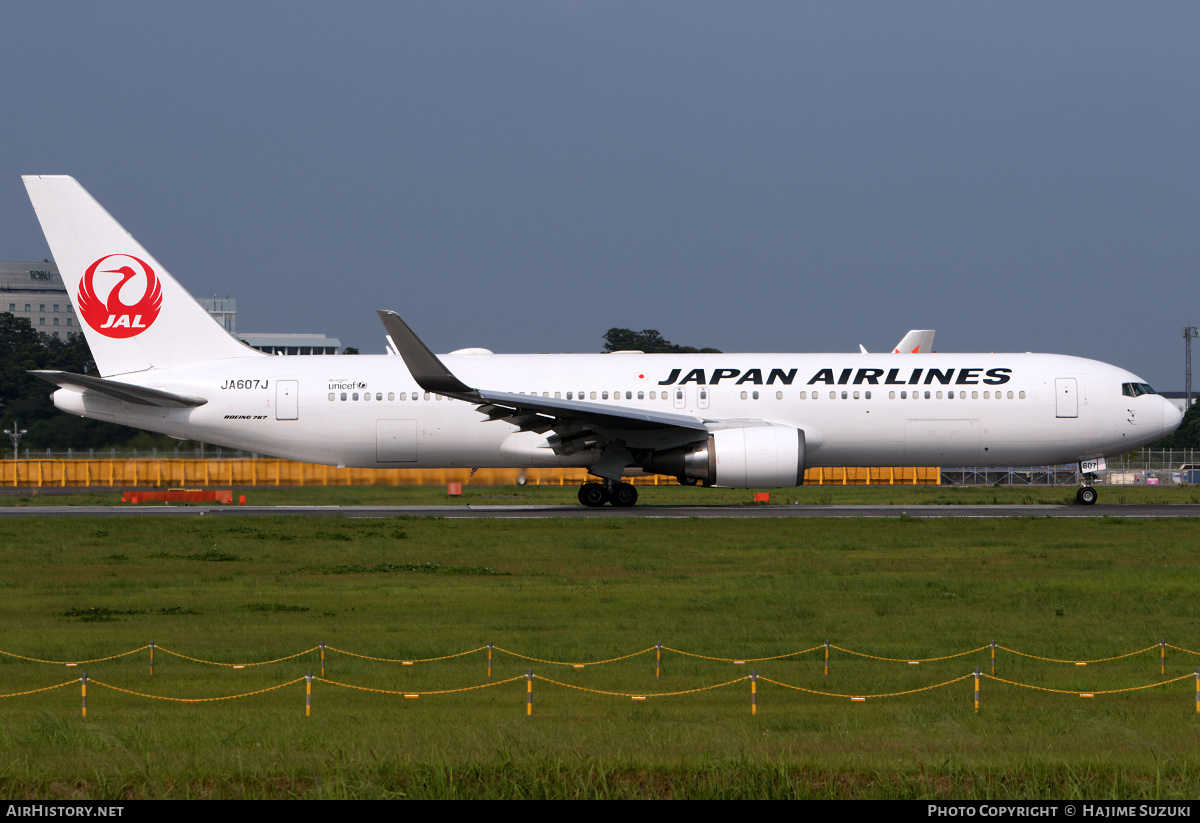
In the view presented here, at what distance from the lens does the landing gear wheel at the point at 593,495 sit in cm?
3347

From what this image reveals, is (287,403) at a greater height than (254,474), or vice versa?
(287,403)

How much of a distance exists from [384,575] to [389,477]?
17.5 metres

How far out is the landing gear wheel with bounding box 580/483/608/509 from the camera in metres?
33.5

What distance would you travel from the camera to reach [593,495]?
33500 millimetres

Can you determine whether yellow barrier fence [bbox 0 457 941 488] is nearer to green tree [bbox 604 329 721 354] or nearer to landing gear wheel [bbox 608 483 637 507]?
landing gear wheel [bbox 608 483 637 507]

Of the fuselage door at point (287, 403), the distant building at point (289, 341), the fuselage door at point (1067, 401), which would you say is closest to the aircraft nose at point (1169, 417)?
the fuselage door at point (1067, 401)

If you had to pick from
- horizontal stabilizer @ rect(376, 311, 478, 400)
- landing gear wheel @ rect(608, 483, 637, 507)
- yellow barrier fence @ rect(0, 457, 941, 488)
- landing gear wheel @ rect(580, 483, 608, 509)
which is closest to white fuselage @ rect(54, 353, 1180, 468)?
landing gear wheel @ rect(580, 483, 608, 509)

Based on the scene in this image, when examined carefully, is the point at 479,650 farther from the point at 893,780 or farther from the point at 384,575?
the point at 384,575

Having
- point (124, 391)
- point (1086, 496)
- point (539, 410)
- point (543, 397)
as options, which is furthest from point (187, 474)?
point (1086, 496)

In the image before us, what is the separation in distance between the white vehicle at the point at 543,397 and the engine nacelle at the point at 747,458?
1.10 m

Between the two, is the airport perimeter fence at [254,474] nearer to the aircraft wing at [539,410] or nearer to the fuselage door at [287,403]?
the fuselage door at [287,403]

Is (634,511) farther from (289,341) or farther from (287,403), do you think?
(289,341)

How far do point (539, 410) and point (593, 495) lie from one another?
4.56 m

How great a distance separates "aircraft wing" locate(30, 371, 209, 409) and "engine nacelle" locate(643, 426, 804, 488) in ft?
45.9
